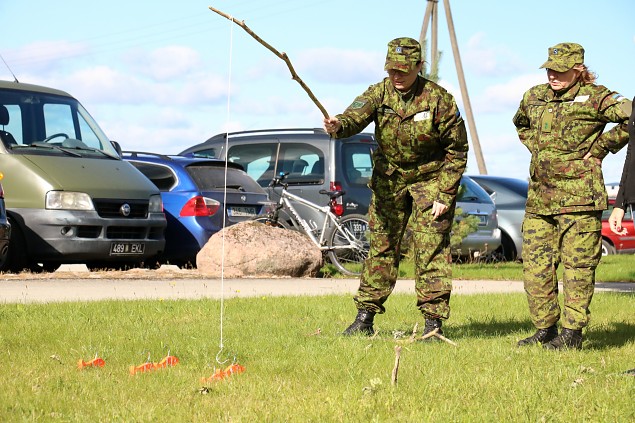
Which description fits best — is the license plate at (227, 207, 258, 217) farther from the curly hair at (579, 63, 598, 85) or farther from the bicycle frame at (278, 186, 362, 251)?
the curly hair at (579, 63, 598, 85)

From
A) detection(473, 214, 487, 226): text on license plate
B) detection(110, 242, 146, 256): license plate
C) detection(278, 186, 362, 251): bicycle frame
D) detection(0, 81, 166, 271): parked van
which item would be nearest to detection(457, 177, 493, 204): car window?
detection(473, 214, 487, 226): text on license plate

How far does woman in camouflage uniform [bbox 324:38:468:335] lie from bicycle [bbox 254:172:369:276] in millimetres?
7547

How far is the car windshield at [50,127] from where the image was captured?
13.6 metres

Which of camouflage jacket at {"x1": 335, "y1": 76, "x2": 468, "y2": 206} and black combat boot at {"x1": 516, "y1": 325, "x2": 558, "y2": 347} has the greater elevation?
camouflage jacket at {"x1": 335, "y1": 76, "x2": 468, "y2": 206}

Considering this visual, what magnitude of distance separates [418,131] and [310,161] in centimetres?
888

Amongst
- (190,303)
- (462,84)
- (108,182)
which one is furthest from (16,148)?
(462,84)

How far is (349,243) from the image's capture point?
1541 centimetres

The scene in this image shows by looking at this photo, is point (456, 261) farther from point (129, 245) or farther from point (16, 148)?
point (16, 148)

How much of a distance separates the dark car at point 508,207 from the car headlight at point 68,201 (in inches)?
327

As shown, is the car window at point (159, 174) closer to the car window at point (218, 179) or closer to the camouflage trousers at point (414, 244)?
the car window at point (218, 179)

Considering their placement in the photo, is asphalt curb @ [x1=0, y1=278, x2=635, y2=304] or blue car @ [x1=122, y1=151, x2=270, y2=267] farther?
blue car @ [x1=122, y1=151, x2=270, y2=267]

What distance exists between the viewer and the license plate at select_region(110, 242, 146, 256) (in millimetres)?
13602

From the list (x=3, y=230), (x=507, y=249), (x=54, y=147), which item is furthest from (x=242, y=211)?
(x=507, y=249)

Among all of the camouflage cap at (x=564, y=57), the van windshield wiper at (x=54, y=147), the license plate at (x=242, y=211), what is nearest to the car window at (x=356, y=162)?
the license plate at (x=242, y=211)
